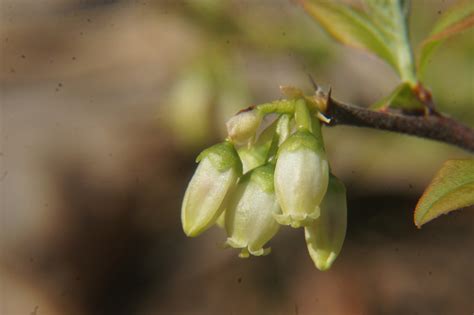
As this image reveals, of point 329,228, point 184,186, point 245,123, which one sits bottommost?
point 184,186

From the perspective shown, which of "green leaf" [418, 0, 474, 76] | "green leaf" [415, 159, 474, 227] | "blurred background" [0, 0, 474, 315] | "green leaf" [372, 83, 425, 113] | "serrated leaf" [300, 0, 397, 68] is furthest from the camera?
"blurred background" [0, 0, 474, 315]

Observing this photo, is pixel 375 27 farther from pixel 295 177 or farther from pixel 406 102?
pixel 295 177

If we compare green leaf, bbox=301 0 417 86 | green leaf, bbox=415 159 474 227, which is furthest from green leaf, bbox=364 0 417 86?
green leaf, bbox=415 159 474 227

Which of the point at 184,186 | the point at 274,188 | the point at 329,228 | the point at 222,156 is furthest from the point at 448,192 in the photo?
the point at 184,186

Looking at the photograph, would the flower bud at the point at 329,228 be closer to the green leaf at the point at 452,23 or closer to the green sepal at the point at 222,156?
the green sepal at the point at 222,156

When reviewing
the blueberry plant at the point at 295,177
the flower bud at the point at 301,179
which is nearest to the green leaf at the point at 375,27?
the blueberry plant at the point at 295,177

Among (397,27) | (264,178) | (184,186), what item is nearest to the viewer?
(264,178)

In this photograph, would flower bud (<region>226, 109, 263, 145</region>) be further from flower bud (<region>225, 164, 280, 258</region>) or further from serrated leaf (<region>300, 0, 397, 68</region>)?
serrated leaf (<region>300, 0, 397, 68</region>)
